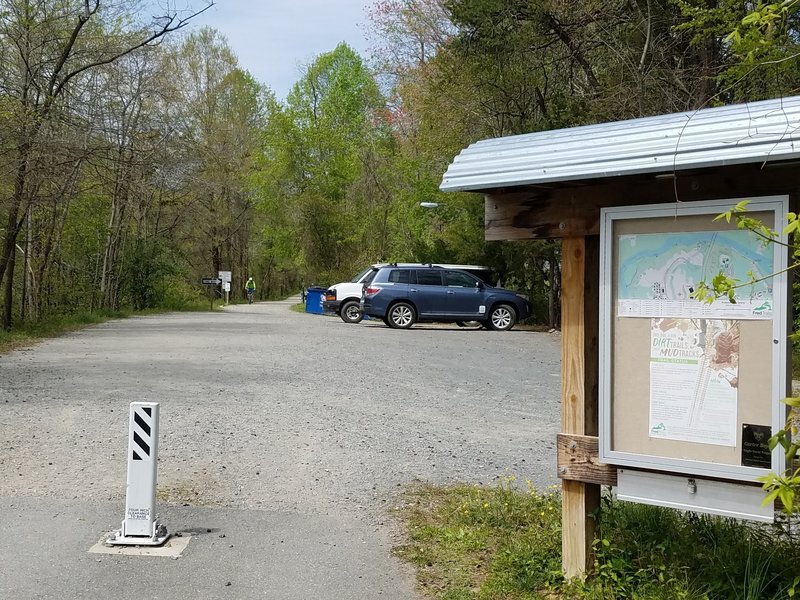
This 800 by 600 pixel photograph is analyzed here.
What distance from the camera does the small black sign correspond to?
377 centimetres

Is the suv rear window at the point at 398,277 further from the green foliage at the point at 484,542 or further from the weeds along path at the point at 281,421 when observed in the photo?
the green foliage at the point at 484,542

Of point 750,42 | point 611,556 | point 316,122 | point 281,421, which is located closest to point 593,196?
point 750,42

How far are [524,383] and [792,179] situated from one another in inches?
390

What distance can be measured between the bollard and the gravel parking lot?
2.28 feet

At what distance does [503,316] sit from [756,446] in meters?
22.6

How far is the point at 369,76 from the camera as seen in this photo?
5562cm

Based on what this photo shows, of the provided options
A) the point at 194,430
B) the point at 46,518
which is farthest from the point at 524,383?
the point at 46,518

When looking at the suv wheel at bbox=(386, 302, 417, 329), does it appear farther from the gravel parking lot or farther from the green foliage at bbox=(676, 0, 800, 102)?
the green foliage at bbox=(676, 0, 800, 102)

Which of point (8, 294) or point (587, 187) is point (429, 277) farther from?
point (587, 187)

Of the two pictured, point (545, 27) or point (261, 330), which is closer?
point (545, 27)

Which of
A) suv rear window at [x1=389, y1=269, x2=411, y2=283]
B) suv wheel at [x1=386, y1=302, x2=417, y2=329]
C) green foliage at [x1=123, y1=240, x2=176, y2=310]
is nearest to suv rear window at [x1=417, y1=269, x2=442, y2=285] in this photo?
suv rear window at [x1=389, y1=269, x2=411, y2=283]

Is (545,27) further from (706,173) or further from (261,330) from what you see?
(706,173)

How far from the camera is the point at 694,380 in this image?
398 cm

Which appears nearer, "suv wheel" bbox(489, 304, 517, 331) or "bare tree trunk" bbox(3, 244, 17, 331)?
"bare tree trunk" bbox(3, 244, 17, 331)
